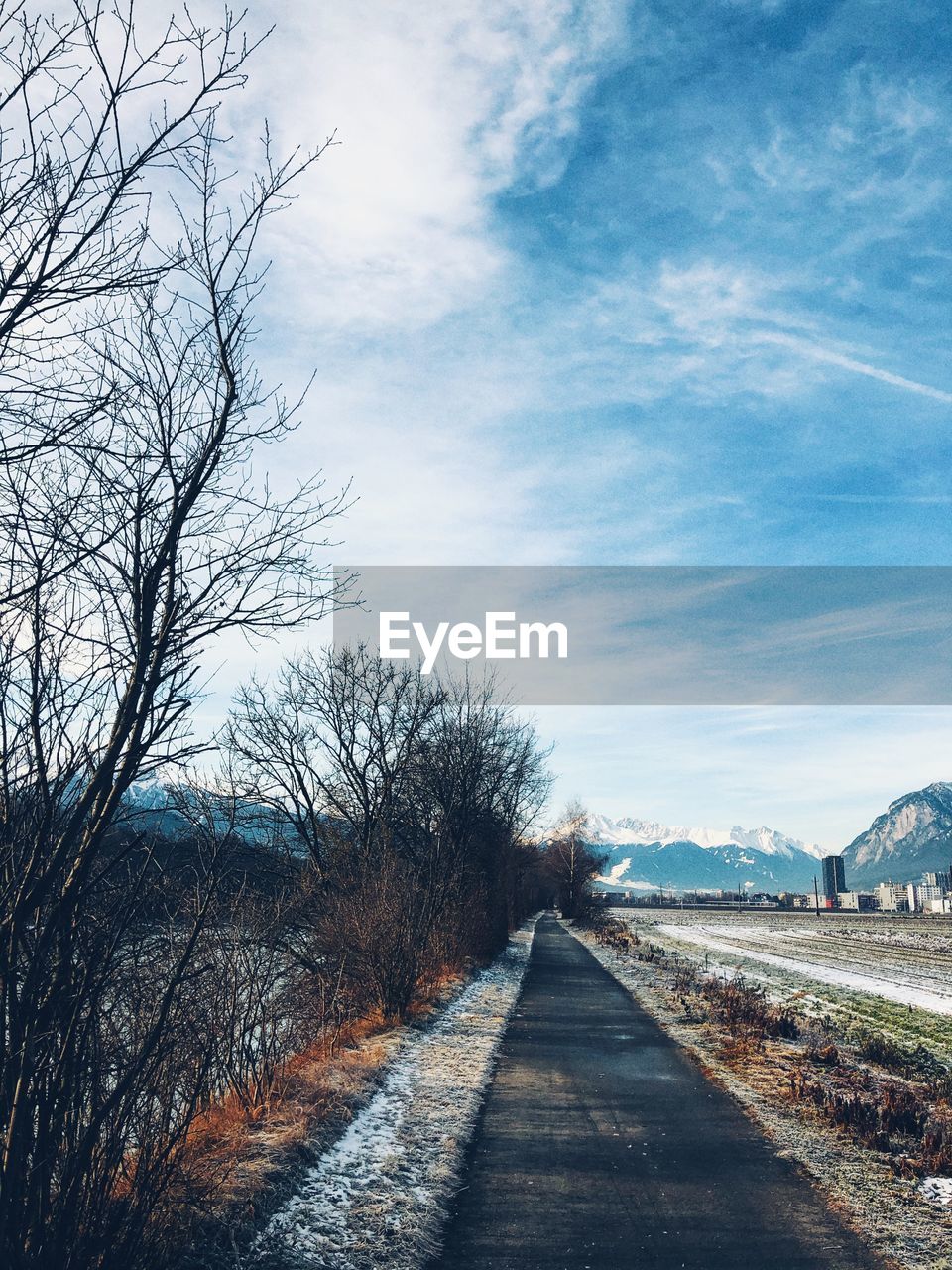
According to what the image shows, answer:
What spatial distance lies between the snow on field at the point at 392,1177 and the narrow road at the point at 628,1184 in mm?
237

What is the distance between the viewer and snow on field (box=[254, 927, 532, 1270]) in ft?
19.0

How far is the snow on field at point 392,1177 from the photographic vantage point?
578 cm

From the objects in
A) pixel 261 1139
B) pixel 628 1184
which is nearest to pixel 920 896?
pixel 628 1184

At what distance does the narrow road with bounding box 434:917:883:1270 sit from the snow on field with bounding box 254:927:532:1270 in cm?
24

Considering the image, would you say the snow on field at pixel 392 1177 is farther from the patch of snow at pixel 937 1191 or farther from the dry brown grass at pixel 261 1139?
the patch of snow at pixel 937 1191

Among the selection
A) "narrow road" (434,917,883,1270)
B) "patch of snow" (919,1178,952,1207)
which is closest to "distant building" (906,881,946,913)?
"narrow road" (434,917,883,1270)

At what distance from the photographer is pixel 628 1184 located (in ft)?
23.8

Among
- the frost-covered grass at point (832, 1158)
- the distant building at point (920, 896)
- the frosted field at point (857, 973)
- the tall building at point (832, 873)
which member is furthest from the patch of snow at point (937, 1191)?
the tall building at point (832, 873)

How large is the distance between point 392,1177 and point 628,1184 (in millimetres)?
1950

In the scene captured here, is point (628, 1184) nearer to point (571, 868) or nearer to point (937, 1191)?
point (937, 1191)

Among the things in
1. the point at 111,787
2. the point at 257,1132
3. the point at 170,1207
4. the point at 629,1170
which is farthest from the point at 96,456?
the point at 629,1170

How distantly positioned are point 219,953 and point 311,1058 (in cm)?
361

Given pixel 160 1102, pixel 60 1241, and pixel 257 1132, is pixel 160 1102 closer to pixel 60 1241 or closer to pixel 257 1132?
pixel 60 1241

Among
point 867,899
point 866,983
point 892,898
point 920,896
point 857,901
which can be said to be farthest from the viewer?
point 867,899
